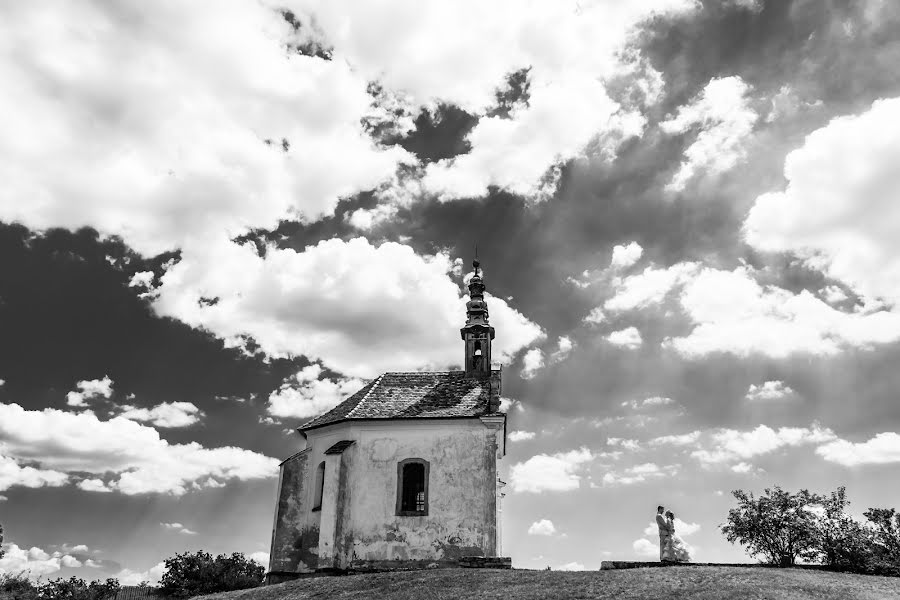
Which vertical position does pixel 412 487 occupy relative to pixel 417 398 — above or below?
below

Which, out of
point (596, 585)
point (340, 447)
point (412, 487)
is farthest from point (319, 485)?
point (596, 585)

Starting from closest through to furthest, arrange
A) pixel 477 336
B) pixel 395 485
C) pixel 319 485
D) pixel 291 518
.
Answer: pixel 395 485 < pixel 291 518 < pixel 319 485 < pixel 477 336

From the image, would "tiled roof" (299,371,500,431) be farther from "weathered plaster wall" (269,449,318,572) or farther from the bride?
the bride

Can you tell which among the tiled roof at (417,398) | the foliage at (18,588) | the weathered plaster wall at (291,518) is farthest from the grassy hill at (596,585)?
the foliage at (18,588)

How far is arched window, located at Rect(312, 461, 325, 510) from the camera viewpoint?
29188mm

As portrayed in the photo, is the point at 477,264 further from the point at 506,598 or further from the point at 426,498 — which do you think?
the point at 506,598

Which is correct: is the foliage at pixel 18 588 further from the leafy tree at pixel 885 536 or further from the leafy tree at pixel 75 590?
the leafy tree at pixel 885 536

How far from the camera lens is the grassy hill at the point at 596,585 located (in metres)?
17.5

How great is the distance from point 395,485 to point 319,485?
4411 mm

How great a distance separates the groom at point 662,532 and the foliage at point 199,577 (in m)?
41.5

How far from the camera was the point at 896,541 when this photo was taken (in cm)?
2412

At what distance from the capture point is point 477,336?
3403 centimetres

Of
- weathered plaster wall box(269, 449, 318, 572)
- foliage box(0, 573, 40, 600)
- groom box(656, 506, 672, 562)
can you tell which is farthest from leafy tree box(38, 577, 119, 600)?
groom box(656, 506, 672, 562)

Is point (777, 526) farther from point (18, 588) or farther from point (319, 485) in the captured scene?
point (18, 588)
